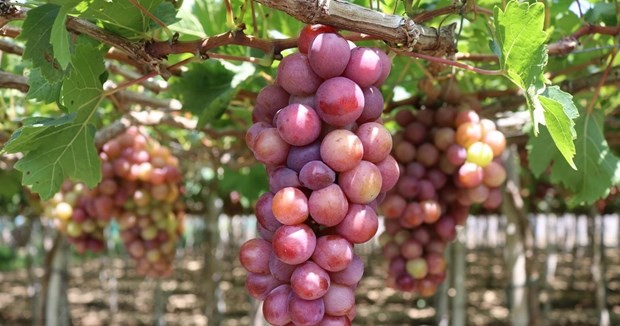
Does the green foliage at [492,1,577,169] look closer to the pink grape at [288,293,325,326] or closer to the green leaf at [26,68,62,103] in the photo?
the pink grape at [288,293,325,326]

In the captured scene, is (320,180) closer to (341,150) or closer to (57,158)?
(341,150)

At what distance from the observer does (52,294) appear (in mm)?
4219

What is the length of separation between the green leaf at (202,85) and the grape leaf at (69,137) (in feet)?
1.38

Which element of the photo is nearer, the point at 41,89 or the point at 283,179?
the point at 283,179

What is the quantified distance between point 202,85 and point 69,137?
52 centimetres

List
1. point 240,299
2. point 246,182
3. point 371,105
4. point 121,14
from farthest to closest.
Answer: point 240,299
point 246,182
point 121,14
point 371,105

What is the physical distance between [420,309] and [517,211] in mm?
6006

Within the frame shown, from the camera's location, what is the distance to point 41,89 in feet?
4.01

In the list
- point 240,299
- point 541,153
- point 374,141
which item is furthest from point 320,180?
point 240,299

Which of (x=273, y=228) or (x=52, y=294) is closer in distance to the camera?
(x=273, y=228)

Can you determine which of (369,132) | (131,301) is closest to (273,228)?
(369,132)

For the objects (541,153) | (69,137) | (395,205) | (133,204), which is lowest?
(133,204)

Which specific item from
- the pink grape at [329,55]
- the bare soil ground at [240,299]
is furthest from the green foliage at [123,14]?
the bare soil ground at [240,299]

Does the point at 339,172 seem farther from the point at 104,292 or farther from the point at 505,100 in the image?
the point at 104,292
